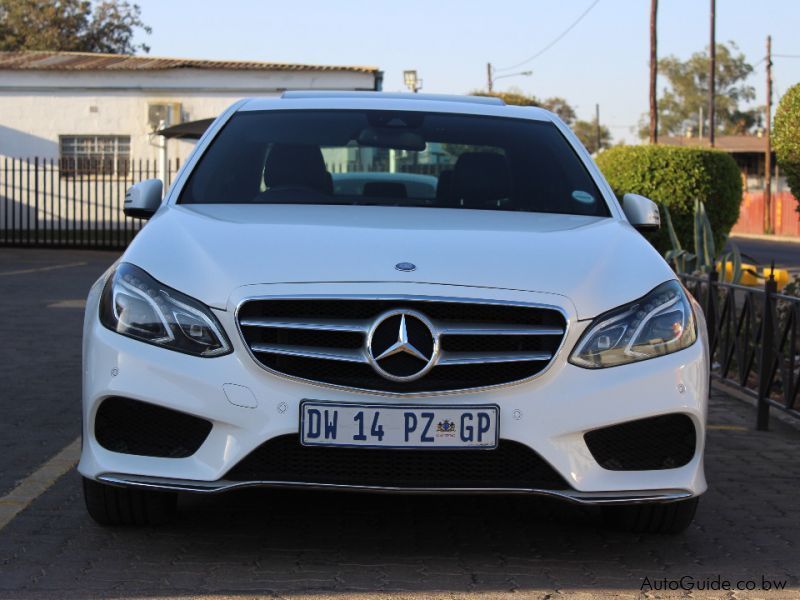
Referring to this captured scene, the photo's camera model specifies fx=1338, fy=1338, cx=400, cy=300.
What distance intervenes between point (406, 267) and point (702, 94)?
113 meters

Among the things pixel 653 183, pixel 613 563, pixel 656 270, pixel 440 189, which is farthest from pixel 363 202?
pixel 653 183

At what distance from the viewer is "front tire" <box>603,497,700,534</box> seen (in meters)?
4.68

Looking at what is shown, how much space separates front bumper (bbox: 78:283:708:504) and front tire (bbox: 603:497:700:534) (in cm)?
43

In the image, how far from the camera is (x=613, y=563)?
14.6ft

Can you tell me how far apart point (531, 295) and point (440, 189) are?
1.46 metres

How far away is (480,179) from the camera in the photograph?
5.58 meters

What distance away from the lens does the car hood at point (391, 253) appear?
4.21 metres

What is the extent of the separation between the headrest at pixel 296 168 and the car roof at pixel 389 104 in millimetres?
382

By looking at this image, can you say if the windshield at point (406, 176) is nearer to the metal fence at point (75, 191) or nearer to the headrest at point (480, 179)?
the headrest at point (480, 179)

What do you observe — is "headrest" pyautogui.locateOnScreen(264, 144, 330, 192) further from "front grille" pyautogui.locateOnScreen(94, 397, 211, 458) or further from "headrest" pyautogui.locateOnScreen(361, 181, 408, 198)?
"front grille" pyautogui.locateOnScreen(94, 397, 211, 458)

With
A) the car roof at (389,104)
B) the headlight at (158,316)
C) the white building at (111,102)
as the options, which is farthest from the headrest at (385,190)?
the white building at (111,102)

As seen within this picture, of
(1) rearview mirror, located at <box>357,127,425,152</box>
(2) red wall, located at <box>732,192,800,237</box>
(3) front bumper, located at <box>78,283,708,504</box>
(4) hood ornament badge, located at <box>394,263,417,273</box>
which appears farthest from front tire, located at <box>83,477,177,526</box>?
(2) red wall, located at <box>732,192,800,237</box>

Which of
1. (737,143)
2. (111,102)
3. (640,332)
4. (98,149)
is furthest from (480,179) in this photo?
(737,143)

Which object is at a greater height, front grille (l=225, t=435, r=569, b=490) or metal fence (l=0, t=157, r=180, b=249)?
metal fence (l=0, t=157, r=180, b=249)
